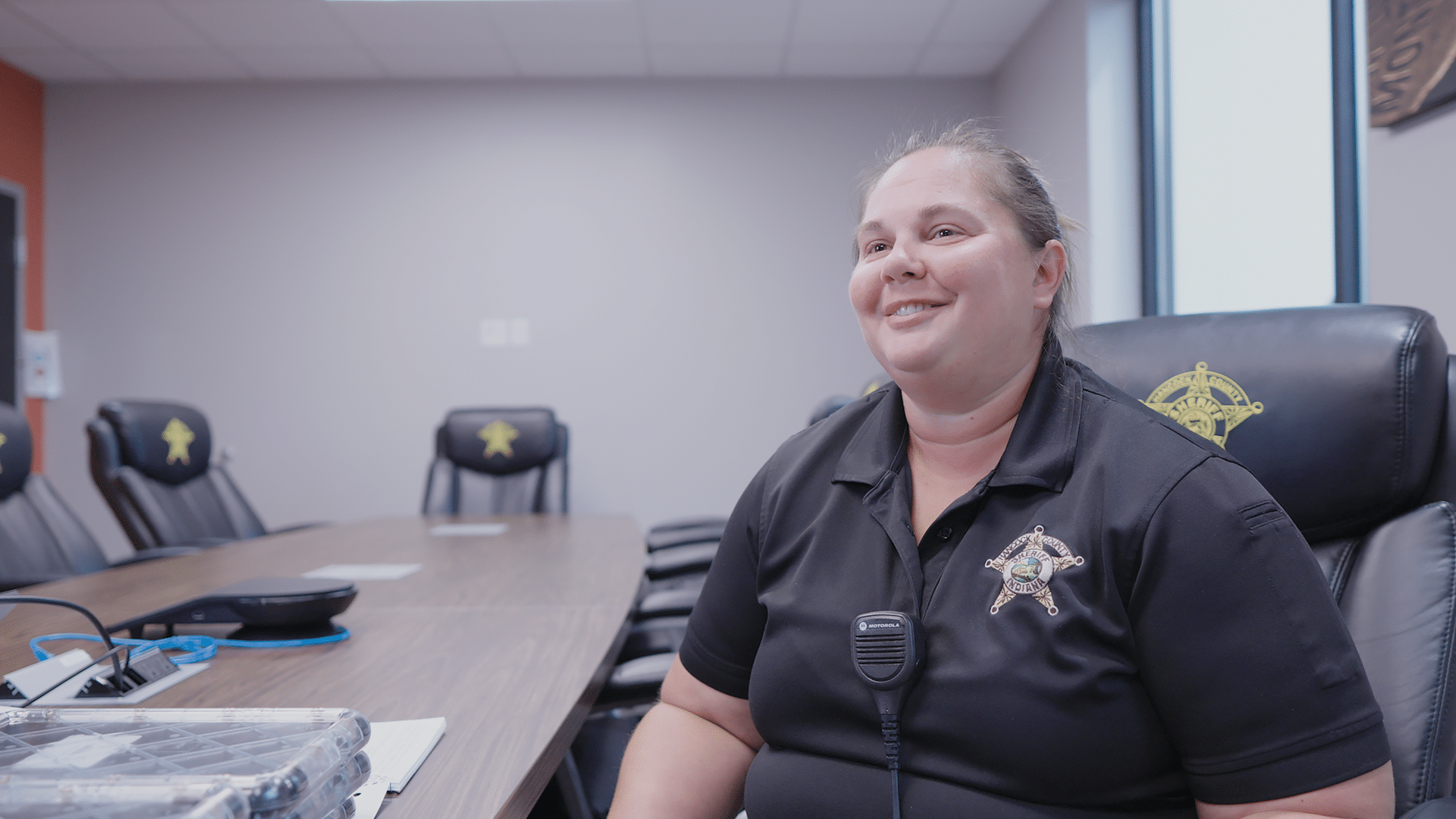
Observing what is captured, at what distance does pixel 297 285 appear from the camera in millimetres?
4289

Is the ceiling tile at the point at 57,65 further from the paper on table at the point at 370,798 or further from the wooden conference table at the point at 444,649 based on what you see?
the paper on table at the point at 370,798

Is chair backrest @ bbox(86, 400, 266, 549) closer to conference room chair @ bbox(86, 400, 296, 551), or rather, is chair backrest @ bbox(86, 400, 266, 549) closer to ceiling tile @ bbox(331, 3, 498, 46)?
conference room chair @ bbox(86, 400, 296, 551)

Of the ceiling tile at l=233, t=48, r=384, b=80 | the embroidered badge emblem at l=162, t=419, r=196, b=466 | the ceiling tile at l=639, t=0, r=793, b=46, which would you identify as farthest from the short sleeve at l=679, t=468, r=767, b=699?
the ceiling tile at l=233, t=48, r=384, b=80

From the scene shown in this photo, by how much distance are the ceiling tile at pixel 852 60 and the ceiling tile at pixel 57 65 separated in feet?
11.6

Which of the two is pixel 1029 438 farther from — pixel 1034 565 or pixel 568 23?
pixel 568 23

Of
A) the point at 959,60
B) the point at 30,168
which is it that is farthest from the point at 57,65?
the point at 959,60

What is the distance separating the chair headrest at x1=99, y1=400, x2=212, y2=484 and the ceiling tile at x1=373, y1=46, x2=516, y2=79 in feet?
6.71

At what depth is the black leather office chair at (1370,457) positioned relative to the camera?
Answer: 32.4 inches

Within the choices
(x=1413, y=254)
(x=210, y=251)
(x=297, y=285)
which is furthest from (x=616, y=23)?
(x=1413, y=254)

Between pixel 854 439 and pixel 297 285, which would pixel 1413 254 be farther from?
pixel 297 285

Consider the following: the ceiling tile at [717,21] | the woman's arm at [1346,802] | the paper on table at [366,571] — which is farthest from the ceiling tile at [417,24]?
the woman's arm at [1346,802]

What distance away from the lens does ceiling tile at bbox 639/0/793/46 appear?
3.49 metres

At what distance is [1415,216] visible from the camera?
1.84 meters

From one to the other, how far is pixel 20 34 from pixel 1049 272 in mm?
4876
